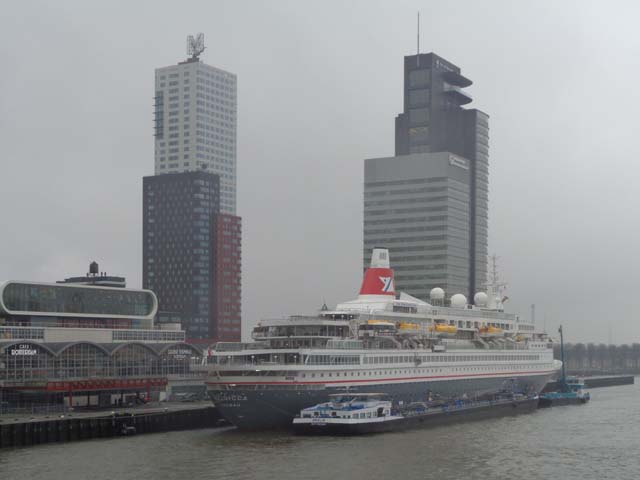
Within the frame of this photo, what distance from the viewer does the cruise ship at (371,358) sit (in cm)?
8600

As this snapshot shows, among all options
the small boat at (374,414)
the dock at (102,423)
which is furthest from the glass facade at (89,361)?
the small boat at (374,414)

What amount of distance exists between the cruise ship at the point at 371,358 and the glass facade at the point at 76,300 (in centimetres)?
2644

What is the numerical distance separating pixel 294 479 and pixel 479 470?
13826 millimetres

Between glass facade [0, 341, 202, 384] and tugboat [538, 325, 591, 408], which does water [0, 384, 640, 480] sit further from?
tugboat [538, 325, 591, 408]

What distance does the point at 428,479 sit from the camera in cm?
6369

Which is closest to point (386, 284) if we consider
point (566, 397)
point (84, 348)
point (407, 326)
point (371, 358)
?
point (407, 326)

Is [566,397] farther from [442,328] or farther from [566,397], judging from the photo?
[442,328]

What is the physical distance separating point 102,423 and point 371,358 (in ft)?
86.3

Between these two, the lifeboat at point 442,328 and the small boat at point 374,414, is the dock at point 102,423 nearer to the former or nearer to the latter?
the small boat at point 374,414

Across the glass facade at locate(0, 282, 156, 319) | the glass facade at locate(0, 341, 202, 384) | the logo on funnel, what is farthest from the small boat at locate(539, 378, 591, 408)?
the glass facade at locate(0, 282, 156, 319)

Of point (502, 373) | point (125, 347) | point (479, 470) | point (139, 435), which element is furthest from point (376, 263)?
point (479, 470)

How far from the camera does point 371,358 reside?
92.6 m

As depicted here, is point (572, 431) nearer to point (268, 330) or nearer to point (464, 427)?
point (464, 427)

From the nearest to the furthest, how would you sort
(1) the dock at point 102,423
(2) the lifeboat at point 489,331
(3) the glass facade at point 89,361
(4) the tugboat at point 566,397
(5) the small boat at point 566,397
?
1. (1) the dock at point 102,423
2. (3) the glass facade at point 89,361
3. (2) the lifeboat at point 489,331
4. (4) the tugboat at point 566,397
5. (5) the small boat at point 566,397
